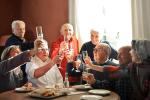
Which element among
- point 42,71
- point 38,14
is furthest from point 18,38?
point 38,14

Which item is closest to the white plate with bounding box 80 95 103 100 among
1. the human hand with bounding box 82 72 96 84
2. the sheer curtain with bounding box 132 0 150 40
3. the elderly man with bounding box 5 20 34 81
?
the human hand with bounding box 82 72 96 84

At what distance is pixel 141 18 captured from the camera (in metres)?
4.42

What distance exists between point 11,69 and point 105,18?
2.44 m

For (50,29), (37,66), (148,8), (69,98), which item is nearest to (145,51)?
(69,98)

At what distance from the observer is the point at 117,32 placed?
15.5 feet

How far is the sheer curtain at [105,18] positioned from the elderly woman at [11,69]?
179 cm

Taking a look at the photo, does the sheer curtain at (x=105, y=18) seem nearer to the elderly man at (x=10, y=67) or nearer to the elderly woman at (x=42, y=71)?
the elderly woman at (x=42, y=71)

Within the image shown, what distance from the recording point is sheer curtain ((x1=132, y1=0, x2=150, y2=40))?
4391mm

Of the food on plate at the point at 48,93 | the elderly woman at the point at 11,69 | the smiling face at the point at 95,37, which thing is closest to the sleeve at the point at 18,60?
the elderly woman at the point at 11,69

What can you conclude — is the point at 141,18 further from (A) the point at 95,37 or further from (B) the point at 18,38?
(B) the point at 18,38

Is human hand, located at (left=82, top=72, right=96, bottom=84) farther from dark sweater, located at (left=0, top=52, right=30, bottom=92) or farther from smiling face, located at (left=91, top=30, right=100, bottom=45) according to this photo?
smiling face, located at (left=91, top=30, right=100, bottom=45)

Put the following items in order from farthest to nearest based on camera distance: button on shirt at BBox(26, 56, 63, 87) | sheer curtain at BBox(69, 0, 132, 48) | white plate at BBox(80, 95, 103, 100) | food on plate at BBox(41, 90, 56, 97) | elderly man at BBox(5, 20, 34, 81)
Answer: sheer curtain at BBox(69, 0, 132, 48) < elderly man at BBox(5, 20, 34, 81) < button on shirt at BBox(26, 56, 63, 87) < food on plate at BBox(41, 90, 56, 97) < white plate at BBox(80, 95, 103, 100)

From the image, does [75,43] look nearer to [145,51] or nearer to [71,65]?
[71,65]

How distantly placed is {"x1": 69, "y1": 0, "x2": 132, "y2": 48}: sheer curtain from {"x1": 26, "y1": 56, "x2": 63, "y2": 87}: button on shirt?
144 centimetres
